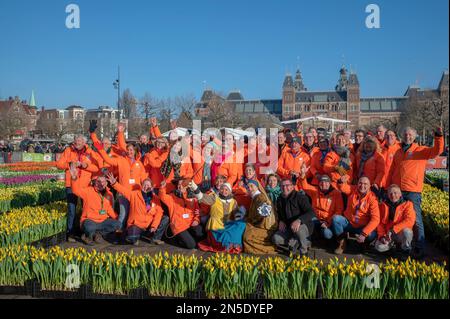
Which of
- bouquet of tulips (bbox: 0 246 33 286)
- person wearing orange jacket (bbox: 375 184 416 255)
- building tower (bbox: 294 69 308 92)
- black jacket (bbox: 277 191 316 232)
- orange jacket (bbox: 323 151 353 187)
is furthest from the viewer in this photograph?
building tower (bbox: 294 69 308 92)

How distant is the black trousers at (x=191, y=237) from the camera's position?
20.3ft

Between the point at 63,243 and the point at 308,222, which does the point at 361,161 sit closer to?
the point at 308,222

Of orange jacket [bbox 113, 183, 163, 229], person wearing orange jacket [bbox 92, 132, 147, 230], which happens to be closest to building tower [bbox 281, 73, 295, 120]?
person wearing orange jacket [bbox 92, 132, 147, 230]

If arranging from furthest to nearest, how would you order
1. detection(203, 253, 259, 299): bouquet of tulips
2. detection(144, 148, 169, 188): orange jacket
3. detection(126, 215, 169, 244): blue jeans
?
detection(144, 148, 169, 188): orange jacket, detection(126, 215, 169, 244): blue jeans, detection(203, 253, 259, 299): bouquet of tulips

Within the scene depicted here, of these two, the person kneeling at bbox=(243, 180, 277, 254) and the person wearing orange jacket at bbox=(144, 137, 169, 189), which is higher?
the person wearing orange jacket at bbox=(144, 137, 169, 189)

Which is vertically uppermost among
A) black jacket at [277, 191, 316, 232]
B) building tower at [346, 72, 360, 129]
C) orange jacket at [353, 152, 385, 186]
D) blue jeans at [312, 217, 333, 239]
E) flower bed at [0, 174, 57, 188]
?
building tower at [346, 72, 360, 129]

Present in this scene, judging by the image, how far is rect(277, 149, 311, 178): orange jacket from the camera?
7040mm

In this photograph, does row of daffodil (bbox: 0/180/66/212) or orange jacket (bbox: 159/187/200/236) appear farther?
row of daffodil (bbox: 0/180/66/212)

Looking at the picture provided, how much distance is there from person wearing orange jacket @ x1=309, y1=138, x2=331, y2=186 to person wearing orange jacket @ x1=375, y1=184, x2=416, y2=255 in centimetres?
127

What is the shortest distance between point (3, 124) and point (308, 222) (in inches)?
1745

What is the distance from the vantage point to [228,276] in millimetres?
4195

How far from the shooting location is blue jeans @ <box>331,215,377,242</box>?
5.91 m

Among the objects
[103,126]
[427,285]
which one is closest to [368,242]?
[427,285]

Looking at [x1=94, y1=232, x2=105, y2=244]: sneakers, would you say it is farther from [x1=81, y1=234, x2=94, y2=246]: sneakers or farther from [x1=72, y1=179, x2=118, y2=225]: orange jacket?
[x1=72, y1=179, x2=118, y2=225]: orange jacket
